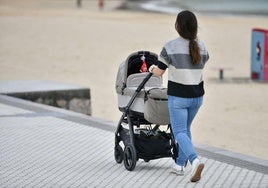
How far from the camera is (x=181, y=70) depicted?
7.24 meters

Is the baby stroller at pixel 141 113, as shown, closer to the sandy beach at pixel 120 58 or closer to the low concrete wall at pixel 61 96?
the sandy beach at pixel 120 58

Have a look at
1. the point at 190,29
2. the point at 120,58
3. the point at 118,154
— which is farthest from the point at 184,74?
A: the point at 120,58

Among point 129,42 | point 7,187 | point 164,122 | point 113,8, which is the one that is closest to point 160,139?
point 164,122

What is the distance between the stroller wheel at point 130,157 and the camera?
7.68 m

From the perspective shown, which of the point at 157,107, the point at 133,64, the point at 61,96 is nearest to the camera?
the point at 157,107

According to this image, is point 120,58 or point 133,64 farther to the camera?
point 120,58

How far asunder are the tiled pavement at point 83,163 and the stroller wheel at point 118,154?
5cm

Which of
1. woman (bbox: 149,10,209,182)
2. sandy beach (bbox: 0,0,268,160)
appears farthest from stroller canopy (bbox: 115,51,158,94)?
sandy beach (bbox: 0,0,268,160)

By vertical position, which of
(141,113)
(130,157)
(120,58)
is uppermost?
(141,113)

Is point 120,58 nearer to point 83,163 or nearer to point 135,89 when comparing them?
point 83,163

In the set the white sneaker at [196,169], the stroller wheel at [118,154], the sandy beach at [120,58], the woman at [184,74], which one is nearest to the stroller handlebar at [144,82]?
the woman at [184,74]

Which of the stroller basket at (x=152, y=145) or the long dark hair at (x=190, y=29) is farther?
the stroller basket at (x=152, y=145)

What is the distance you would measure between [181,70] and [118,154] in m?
1.25

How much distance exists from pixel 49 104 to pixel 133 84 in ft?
15.6
